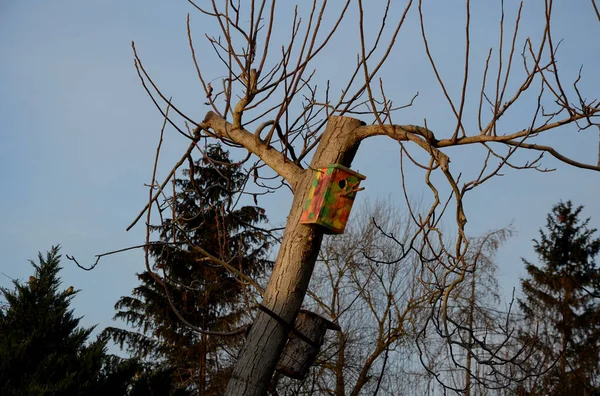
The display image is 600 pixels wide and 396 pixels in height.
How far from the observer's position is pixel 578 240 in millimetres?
16500

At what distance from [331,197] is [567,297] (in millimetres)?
14690

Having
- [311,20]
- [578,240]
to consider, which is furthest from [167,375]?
[578,240]

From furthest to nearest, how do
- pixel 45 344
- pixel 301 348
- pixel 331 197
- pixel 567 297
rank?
pixel 567 297 < pixel 45 344 < pixel 301 348 < pixel 331 197

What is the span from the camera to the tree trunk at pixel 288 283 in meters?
2.20

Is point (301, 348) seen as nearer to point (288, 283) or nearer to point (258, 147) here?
point (288, 283)

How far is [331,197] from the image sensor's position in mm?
2275

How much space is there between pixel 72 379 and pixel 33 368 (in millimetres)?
273

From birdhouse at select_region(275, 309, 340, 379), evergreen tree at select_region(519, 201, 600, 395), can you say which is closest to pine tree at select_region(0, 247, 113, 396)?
birdhouse at select_region(275, 309, 340, 379)

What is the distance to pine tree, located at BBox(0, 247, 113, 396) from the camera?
11.8 ft

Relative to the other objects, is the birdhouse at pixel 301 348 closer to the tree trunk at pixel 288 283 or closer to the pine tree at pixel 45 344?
the tree trunk at pixel 288 283

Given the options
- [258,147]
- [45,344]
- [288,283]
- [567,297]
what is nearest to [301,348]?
[288,283]

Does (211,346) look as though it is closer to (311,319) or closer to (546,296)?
(546,296)

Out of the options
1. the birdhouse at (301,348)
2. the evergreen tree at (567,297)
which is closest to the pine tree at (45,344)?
the birdhouse at (301,348)

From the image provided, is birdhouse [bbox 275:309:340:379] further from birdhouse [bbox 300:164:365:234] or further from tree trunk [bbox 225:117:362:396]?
birdhouse [bbox 300:164:365:234]
